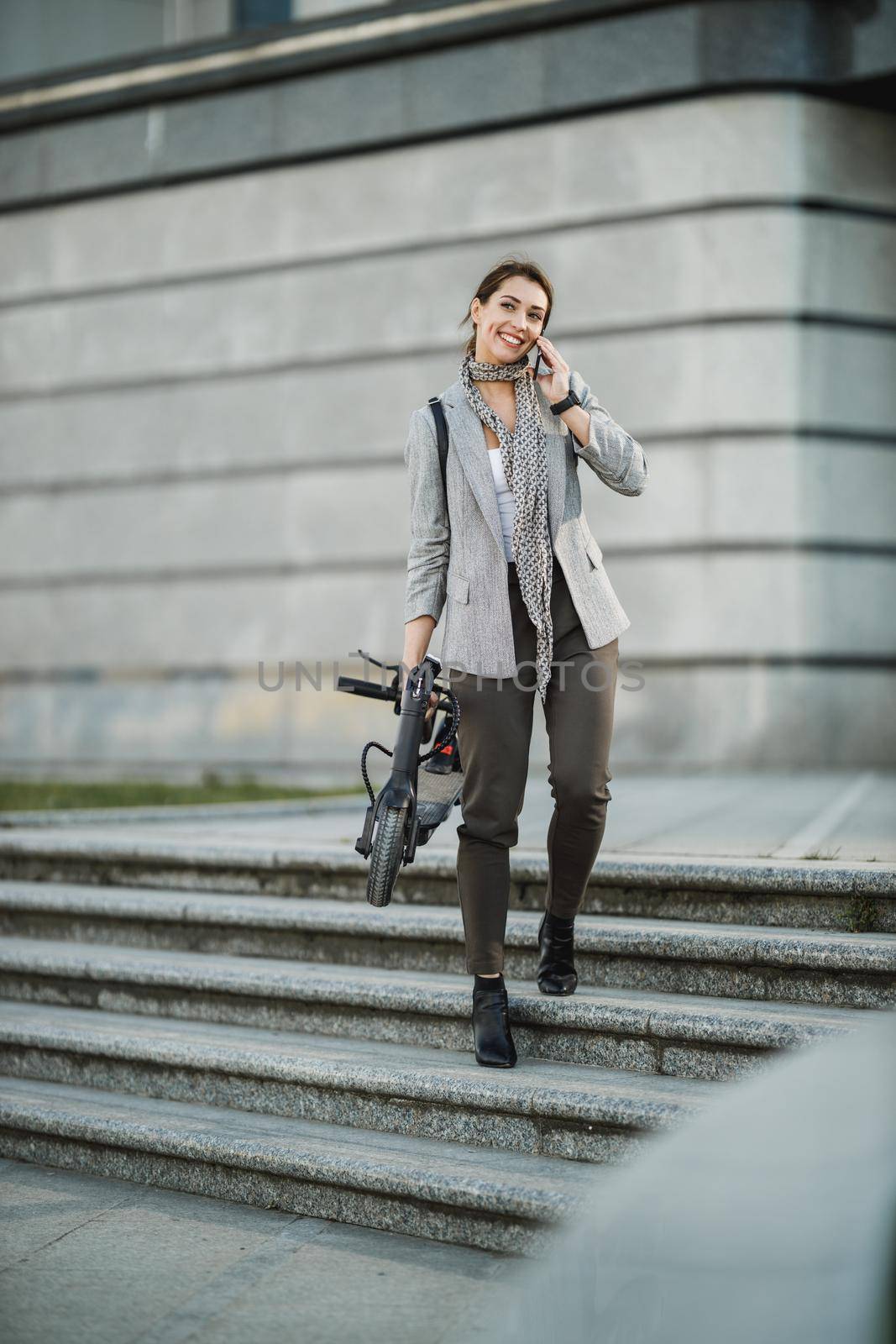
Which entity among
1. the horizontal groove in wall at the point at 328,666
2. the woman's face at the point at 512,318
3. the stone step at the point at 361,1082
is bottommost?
the stone step at the point at 361,1082

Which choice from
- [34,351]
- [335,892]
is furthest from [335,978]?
[34,351]

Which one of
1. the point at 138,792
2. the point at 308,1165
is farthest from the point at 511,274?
the point at 138,792

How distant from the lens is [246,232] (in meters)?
10.1

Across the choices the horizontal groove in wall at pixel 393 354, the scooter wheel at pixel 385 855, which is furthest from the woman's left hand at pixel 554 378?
the horizontal groove in wall at pixel 393 354

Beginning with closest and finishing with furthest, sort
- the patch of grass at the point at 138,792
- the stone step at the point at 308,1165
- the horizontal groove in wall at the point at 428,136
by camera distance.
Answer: the stone step at the point at 308,1165 < the patch of grass at the point at 138,792 < the horizontal groove in wall at the point at 428,136

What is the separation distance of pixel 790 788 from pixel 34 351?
731 cm

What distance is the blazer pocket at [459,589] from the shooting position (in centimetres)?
353

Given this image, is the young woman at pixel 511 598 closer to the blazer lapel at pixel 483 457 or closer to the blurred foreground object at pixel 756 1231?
the blazer lapel at pixel 483 457

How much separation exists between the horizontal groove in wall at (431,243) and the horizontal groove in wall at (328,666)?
3.05m

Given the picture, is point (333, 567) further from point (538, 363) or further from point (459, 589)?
point (459, 589)

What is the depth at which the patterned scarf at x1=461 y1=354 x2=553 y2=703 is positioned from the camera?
3.48 m

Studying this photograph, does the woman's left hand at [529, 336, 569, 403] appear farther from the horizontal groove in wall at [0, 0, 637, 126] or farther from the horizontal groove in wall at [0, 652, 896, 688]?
the horizontal groove in wall at [0, 0, 637, 126]

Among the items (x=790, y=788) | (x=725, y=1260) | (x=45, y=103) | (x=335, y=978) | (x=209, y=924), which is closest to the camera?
(x=725, y=1260)

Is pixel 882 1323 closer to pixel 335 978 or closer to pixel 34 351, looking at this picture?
pixel 335 978
